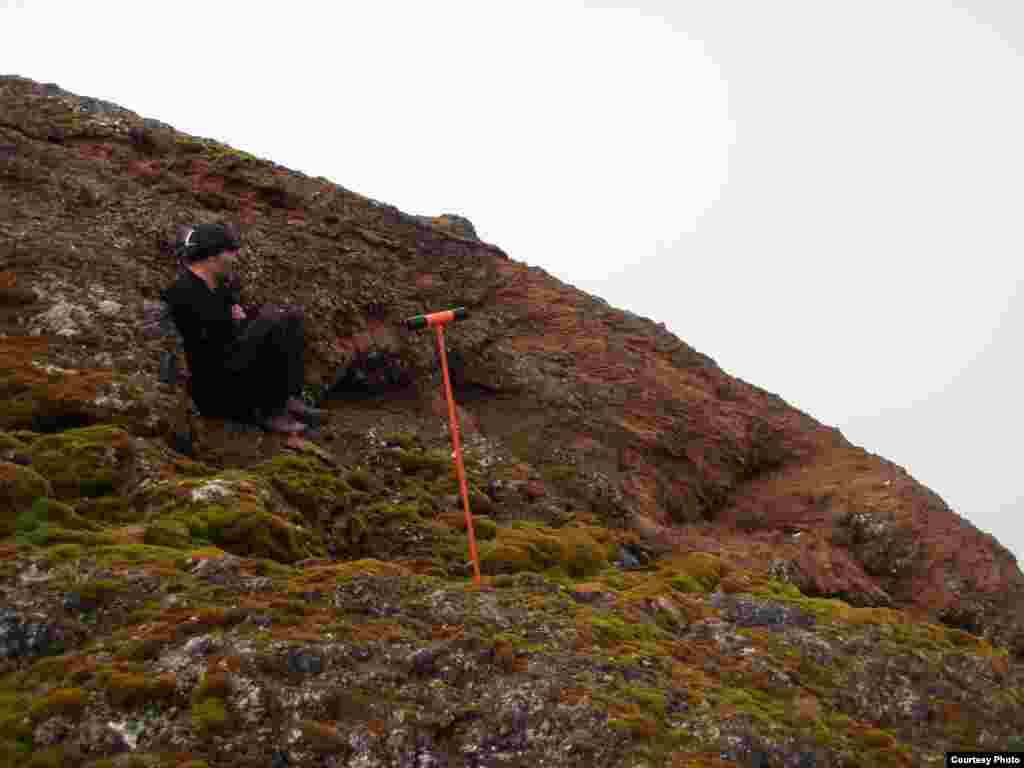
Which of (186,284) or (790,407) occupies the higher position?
(790,407)

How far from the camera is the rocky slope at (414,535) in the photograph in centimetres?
888

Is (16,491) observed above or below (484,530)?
below

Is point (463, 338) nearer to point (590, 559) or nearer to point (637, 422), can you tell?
point (637, 422)

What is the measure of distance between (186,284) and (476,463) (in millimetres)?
6722

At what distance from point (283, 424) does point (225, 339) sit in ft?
6.29

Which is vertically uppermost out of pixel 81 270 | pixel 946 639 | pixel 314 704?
pixel 81 270

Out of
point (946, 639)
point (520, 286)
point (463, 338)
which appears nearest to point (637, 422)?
point (463, 338)

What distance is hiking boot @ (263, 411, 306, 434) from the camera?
53.0 ft

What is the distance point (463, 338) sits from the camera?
2264 centimetres

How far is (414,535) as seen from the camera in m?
14.6

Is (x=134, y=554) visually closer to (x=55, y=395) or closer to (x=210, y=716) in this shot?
(x=210, y=716)

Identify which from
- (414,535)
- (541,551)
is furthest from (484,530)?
(414,535)

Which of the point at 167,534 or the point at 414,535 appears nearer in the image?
the point at 167,534

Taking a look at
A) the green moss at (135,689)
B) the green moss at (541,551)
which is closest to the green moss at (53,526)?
the green moss at (135,689)
